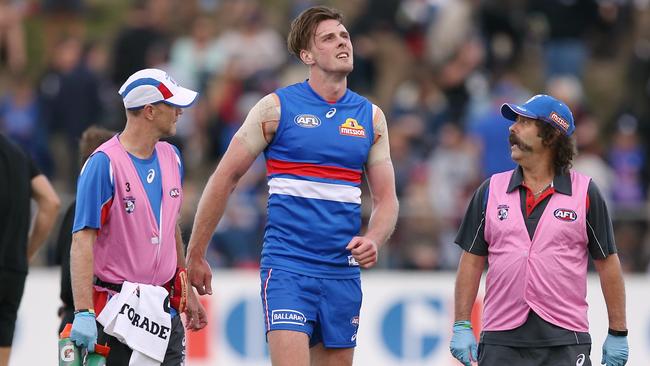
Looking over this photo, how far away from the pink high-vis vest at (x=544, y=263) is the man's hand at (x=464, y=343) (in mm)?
196

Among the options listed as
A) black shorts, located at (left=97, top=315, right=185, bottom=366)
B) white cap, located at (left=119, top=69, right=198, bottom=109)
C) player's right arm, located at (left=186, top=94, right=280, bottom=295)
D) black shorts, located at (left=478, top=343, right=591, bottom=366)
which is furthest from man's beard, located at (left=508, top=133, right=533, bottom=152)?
black shorts, located at (left=97, top=315, right=185, bottom=366)

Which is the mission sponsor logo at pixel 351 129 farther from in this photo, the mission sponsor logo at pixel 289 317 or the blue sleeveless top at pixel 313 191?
the mission sponsor logo at pixel 289 317

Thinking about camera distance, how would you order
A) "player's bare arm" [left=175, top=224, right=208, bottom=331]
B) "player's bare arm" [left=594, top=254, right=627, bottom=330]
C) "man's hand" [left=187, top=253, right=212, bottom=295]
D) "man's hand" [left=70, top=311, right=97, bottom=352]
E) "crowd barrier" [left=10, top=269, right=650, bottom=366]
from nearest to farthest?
1. "man's hand" [left=70, top=311, right=97, bottom=352]
2. "player's bare arm" [left=594, top=254, right=627, bottom=330]
3. "player's bare arm" [left=175, top=224, right=208, bottom=331]
4. "man's hand" [left=187, top=253, right=212, bottom=295]
5. "crowd barrier" [left=10, top=269, right=650, bottom=366]

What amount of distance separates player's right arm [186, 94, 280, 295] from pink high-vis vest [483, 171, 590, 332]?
58.2 inches

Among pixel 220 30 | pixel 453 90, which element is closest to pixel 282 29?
pixel 220 30

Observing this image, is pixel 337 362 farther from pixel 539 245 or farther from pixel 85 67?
pixel 85 67

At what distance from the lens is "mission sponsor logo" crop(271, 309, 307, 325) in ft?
26.3

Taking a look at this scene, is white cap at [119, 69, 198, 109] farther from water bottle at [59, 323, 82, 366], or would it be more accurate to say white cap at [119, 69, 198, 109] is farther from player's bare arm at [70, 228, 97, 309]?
water bottle at [59, 323, 82, 366]

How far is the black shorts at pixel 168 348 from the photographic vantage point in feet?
25.9

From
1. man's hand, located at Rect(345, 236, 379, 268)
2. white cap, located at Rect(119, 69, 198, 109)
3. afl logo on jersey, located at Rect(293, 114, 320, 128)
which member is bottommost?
man's hand, located at Rect(345, 236, 379, 268)

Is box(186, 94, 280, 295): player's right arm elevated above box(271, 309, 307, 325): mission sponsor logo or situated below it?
above

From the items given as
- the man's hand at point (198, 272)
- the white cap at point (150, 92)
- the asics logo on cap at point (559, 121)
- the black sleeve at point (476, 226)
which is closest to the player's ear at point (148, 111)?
the white cap at point (150, 92)

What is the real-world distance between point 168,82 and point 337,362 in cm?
198

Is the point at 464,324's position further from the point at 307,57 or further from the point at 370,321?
the point at 370,321
